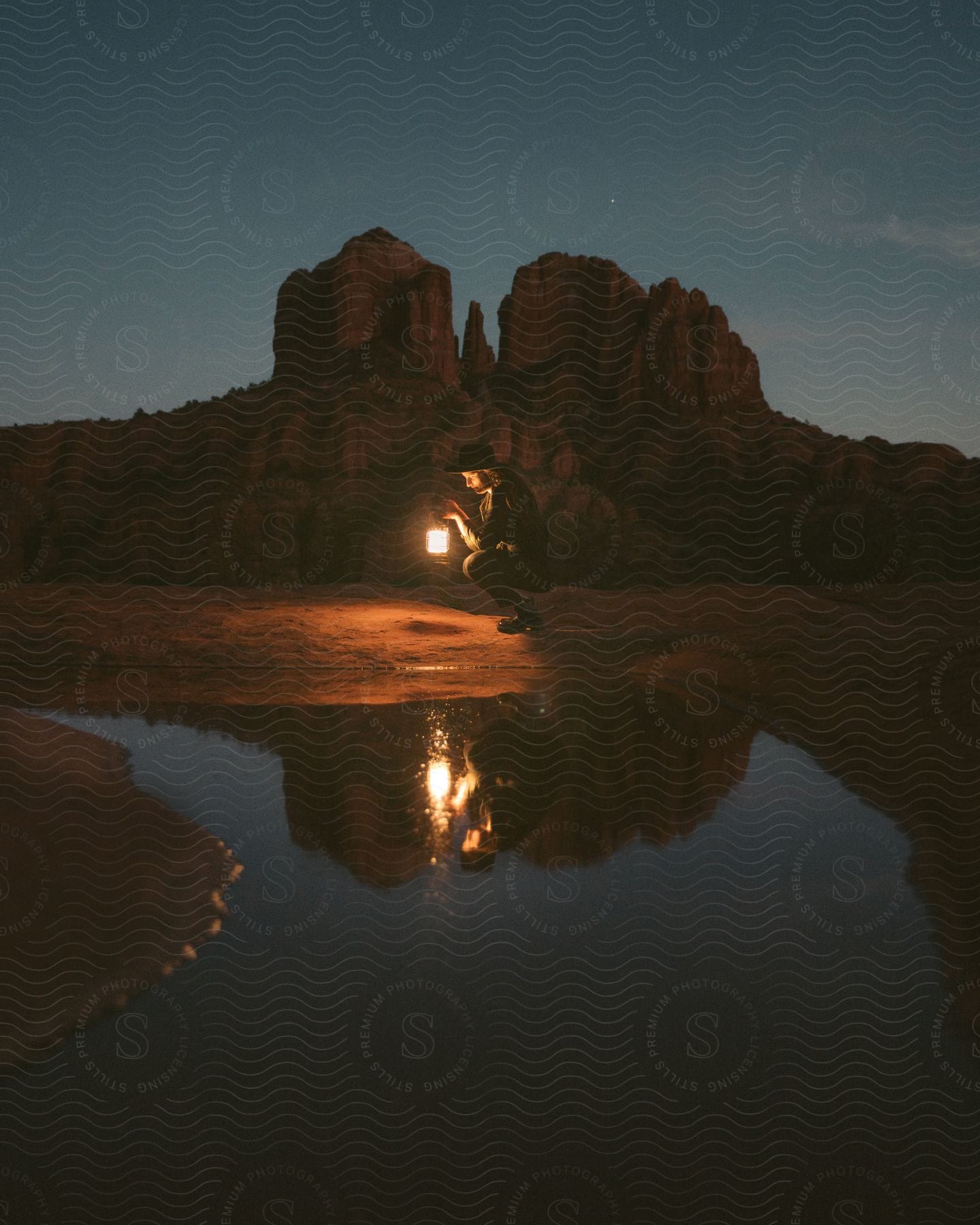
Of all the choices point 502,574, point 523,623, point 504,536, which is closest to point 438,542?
point 504,536

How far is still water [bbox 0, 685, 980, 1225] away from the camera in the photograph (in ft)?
13.4

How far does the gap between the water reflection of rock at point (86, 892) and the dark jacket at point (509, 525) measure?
8.75 m

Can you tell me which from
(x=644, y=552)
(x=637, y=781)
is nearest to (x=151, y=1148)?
(x=637, y=781)

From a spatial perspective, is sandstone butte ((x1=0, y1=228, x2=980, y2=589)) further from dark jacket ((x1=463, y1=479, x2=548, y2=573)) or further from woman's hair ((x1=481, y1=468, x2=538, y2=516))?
woman's hair ((x1=481, y1=468, x2=538, y2=516))

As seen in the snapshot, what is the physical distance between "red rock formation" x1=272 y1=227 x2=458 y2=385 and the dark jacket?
44338 millimetres

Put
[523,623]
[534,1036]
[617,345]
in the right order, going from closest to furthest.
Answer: [534,1036]
[523,623]
[617,345]

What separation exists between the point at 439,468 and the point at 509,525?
92.6 ft

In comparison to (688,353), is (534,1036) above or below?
below

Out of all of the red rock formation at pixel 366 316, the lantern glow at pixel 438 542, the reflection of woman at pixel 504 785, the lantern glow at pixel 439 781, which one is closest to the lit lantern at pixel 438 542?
the lantern glow at pixel 438 542

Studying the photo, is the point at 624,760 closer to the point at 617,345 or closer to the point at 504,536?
the point at 504,536

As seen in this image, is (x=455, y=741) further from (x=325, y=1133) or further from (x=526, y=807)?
(x=325, y=1133)

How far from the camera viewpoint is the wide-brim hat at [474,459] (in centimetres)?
1511

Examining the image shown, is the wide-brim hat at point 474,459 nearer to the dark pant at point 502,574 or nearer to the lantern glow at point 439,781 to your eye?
the dark pant at point 502,574

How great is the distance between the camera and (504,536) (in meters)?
16.0
